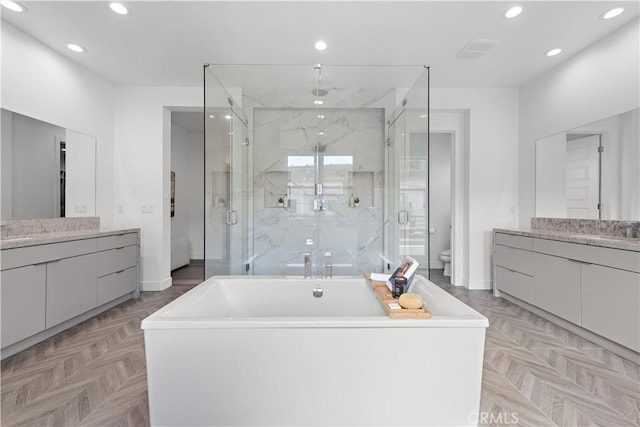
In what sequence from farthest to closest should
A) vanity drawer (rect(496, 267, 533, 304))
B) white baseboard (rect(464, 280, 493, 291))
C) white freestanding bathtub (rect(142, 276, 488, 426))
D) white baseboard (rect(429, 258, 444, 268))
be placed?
1. white baseboard (rect(429, 258, 444, 268))
2. white baseboard (rect(464, 280, 493, 291))
3. vanity drawer (rect(496, 267, 533, 304))
4. white freestanding bathtub (rect(142, 276, 488, 426))

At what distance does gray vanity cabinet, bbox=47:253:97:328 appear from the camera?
2.28 m

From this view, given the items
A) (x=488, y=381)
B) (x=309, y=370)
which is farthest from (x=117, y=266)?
(x=488, y=381)

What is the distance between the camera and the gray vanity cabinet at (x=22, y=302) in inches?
76.6

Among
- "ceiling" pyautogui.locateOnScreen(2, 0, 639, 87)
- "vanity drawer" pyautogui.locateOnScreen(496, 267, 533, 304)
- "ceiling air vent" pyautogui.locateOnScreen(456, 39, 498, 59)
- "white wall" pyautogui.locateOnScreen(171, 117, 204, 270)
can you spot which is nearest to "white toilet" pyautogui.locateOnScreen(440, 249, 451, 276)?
"vanity drawer" pyautogui.locateOnScreen(496, 267, 533, 304)

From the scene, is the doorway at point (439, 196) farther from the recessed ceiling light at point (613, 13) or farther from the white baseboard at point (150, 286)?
the white baseboard at point (150, 286)

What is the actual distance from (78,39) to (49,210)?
5.48 ft

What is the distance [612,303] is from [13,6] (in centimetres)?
509

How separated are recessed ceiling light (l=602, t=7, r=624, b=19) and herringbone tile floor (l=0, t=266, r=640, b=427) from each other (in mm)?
2662

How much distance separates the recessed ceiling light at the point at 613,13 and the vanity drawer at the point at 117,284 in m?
5.05

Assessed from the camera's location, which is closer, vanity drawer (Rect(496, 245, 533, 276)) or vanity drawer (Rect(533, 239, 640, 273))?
vanity drawer (Rect(533, 239, 640, 273))

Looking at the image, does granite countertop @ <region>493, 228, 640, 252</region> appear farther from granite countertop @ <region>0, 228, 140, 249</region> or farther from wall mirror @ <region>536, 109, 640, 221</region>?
granite countertop @ <region>0, 228, 140, 249</region>

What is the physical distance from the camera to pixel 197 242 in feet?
19.9

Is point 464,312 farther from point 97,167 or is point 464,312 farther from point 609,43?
point 97,167

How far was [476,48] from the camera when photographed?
9.15ft
